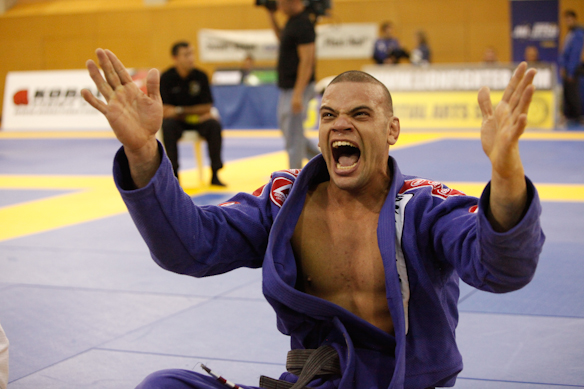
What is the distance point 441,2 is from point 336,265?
1984 cm

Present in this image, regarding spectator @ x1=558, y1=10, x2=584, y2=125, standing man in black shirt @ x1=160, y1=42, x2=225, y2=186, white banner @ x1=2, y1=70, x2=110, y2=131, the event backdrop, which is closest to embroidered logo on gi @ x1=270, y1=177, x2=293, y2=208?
standing man in black shirt @ x1=160, y1=42, x2=225, y2=186

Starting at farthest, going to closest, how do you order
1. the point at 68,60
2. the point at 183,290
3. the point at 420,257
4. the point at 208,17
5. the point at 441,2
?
Result: the point at 68,60 < the point at 208,17 < the point at 441,2 < the point at 183,290 < the point at 420,257

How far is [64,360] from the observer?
3.42 m

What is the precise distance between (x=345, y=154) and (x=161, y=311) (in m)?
2.20

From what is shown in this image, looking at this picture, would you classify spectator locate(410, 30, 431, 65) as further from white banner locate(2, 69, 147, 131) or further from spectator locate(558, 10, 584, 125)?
white banner locate(2, 69, 147, 131)

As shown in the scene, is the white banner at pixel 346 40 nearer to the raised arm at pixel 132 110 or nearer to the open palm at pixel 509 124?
the raised arm at pixel 132 110

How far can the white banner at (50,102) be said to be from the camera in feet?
55.4

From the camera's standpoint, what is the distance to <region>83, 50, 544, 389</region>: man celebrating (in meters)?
1.93

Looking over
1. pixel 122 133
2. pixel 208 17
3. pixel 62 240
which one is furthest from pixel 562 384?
Result: pixel 208 17

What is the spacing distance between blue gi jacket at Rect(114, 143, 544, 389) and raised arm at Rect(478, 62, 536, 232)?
0.16m

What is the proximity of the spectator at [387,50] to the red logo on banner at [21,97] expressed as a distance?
29.1 ft

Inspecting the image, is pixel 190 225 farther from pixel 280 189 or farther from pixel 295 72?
pixel 295 72

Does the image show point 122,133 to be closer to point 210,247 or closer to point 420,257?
point 210,247

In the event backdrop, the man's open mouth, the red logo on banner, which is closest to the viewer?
the man's open mouth
